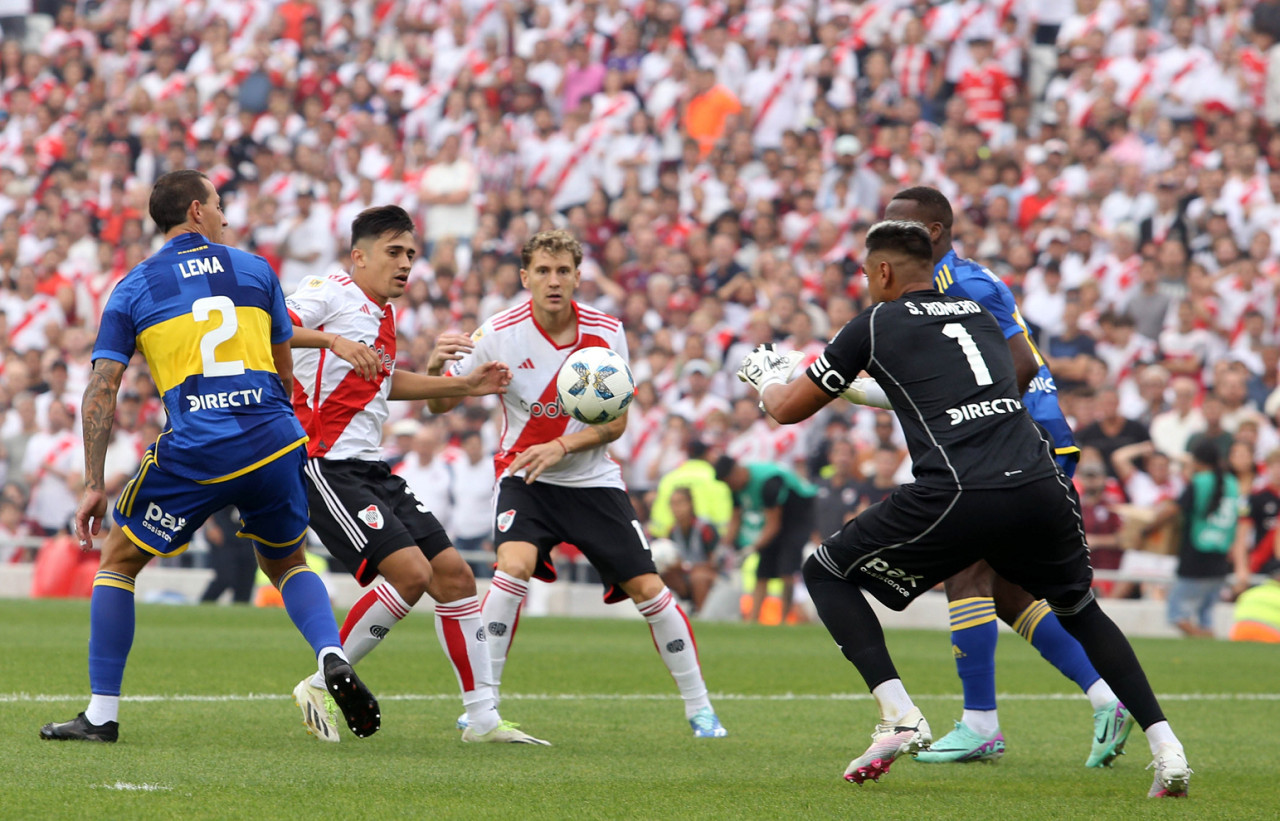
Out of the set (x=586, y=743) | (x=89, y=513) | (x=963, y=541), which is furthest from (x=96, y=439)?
(x=963, y=541)

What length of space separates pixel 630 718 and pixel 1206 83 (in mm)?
13436

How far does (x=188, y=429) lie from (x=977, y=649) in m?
3.53

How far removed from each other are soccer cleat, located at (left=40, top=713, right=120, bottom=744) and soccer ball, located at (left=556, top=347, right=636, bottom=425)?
8.33 feet

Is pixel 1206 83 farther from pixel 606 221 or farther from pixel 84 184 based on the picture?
pixel 84 184

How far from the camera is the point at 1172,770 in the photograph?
575 centimetres

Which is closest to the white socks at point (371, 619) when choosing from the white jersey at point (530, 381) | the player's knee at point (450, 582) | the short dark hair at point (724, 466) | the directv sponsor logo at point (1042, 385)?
the player's knee at point (450, 582)

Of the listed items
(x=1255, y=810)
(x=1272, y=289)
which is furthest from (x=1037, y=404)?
(x=1272, y=289)

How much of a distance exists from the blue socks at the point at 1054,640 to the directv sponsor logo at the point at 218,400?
11.9 feet

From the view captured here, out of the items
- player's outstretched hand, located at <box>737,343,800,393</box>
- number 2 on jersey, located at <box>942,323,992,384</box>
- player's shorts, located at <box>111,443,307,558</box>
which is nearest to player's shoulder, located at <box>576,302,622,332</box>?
player's outstretched hand, located at <box>737,343,800,393</box>

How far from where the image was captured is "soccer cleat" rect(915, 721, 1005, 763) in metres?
7.02

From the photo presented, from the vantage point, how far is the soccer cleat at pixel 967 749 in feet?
23.0

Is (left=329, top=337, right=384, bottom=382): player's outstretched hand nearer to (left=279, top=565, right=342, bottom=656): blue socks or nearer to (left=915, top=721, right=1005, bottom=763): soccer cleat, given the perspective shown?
(left=279, top=565, right=342, bottom=656): blue socks

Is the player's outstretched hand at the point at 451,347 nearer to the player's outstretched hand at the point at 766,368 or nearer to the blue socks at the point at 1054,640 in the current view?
the player's outstretched hand at the point at 766,368

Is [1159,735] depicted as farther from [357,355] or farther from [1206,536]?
[1206,536]
